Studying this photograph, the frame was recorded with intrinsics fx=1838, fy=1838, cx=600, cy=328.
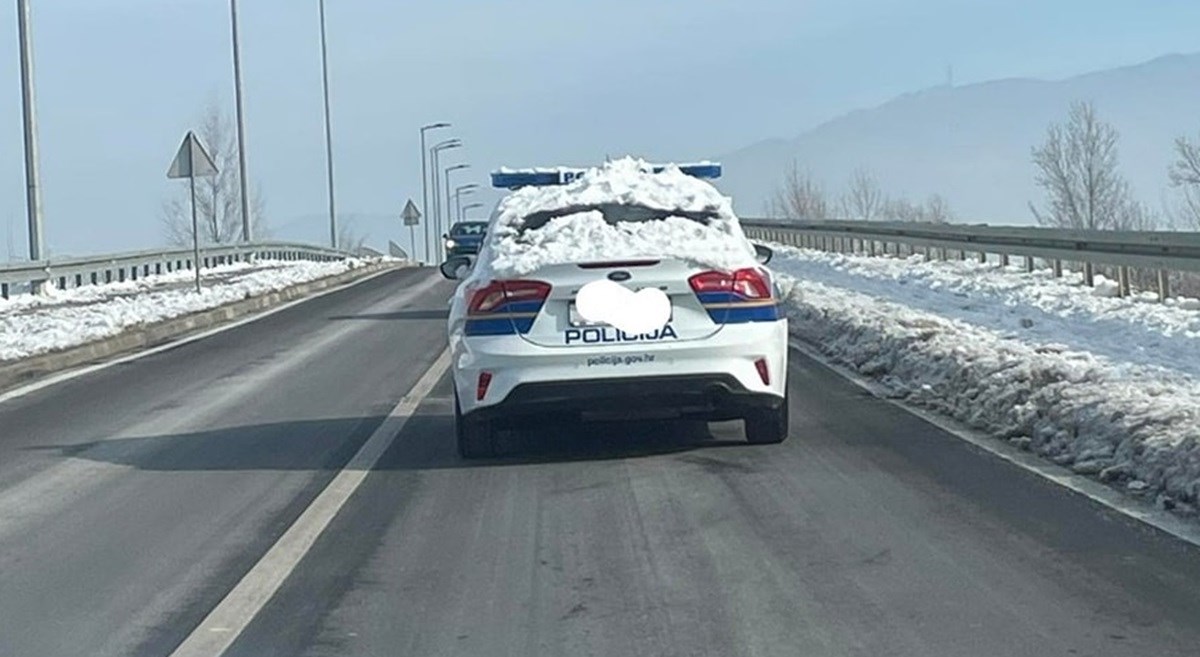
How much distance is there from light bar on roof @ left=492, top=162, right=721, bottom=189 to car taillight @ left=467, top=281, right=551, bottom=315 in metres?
3.07

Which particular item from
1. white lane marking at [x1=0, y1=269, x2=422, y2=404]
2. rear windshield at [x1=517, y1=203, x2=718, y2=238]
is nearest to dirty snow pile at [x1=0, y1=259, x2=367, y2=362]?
white lane marking at [x1=0, y1=269, x2=422, y2=404]

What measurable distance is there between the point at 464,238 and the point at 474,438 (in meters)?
29.8

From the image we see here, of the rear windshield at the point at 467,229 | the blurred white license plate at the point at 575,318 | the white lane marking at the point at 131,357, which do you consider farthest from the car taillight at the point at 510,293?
the rear windshield at the point at 467,229

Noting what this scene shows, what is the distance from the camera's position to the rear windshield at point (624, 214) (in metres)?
11.8

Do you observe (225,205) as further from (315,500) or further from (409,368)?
(315,500)

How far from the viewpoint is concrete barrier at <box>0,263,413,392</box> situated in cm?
1969

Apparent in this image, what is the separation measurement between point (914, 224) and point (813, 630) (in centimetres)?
2757

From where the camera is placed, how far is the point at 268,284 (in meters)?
36.9

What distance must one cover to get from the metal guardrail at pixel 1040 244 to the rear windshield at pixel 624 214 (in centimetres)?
811

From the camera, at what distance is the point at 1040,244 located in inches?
989

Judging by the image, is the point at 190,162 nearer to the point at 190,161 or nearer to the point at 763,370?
the point at 190,161

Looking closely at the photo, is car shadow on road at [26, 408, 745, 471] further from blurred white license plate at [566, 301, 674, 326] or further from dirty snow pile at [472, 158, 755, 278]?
dirty snow pile at [472, 158, 755, 278]

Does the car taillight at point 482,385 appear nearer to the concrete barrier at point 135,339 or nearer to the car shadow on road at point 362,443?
the car shadow on road at point 362,443

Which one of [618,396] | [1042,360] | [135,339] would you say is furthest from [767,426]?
[135,339]
